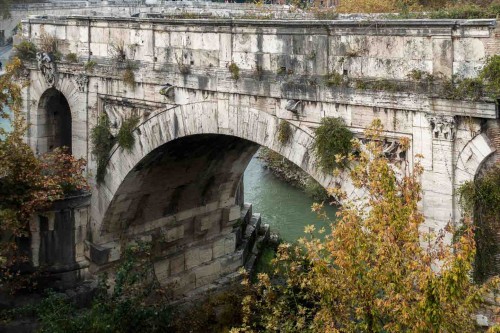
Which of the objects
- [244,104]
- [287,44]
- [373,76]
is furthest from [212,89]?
[373,76]

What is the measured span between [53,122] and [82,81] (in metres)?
2.41

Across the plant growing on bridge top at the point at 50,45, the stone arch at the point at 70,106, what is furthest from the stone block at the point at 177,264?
the plant growing on bridge top at the point at 50,45

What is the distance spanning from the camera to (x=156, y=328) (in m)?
12.7

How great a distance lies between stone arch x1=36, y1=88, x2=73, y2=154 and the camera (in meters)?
16.6

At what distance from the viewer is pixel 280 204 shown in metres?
25.7

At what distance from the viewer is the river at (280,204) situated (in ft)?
74.1

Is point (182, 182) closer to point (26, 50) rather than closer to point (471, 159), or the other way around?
point (26, 50)

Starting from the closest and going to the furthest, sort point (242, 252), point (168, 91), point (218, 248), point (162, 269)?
point (168, 91)
point (162, 269)
point (218, 248)
point (242, 252)

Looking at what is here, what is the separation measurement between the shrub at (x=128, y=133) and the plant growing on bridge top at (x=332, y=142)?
4909 mm

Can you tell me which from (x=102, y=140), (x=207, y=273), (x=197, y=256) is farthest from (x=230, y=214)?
(x=102, y=140)

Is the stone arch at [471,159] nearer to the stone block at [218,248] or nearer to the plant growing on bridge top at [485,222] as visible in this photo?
the plant growing on bridge top at [485,222]

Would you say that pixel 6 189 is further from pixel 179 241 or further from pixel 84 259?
pixel 179 241

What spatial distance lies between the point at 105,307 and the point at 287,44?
5555 mm

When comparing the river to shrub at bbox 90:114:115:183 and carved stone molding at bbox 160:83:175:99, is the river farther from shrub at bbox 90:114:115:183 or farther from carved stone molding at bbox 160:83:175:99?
carved stone molding at bbox 160:83:175:99
